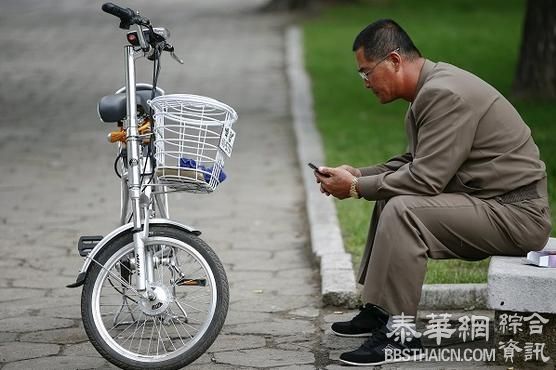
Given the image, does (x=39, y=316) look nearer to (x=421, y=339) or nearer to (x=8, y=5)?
(x=421, y=339)

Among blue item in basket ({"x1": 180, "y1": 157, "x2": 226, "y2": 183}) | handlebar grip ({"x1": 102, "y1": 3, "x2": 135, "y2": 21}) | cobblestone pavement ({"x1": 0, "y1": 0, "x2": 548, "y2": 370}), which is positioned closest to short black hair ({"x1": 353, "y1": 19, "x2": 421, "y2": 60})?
blue item in basket ({"x1": 180, "y1": 157, "x2": 226, "y2": 183})

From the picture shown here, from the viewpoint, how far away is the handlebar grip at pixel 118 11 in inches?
186

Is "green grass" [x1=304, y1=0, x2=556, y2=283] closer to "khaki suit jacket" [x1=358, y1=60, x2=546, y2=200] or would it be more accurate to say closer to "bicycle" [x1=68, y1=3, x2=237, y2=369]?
"khaki suit jacket" [x1=358, y1=60, x2=546, y2=200]

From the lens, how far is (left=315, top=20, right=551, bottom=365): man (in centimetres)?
488

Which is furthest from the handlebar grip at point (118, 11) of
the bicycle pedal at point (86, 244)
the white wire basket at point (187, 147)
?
the bicycle pedal at point (86, 244)

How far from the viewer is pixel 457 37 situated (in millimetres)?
19281

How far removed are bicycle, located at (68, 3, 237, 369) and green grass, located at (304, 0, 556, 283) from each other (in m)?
1.70

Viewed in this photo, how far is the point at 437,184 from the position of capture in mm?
4949

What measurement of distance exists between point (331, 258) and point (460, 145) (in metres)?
1.95

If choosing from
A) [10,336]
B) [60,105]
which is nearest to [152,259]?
[10,336]

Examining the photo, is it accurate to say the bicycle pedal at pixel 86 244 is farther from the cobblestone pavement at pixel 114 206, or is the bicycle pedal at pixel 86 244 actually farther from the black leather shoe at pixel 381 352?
the black leather shoe at pixel 381 352

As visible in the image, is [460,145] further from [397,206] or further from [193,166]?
[193,166]

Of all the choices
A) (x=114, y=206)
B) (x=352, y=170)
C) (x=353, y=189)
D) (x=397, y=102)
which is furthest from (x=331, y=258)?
(x=397, y=102)

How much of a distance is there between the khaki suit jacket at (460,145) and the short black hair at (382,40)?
178 mm
